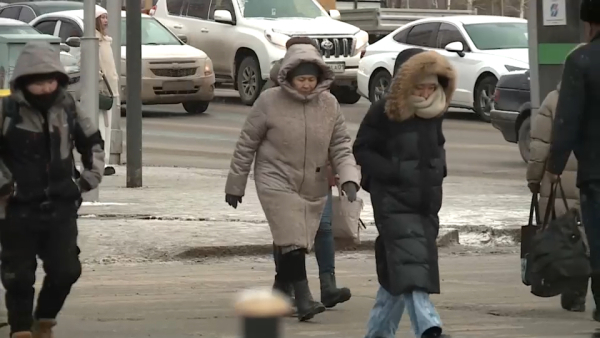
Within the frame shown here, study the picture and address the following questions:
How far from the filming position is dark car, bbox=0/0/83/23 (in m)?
26.4

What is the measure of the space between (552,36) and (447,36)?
39.4 ft

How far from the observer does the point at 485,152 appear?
19766mm

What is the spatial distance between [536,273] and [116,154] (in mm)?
10056

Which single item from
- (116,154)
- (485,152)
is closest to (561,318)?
(116,154)

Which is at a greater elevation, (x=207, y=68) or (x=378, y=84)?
(x=207, y=68)

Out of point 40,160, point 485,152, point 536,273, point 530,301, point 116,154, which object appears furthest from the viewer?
point 485,152

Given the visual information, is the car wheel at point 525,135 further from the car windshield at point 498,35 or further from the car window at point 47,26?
the car window at point 47,26

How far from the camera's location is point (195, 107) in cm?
2469

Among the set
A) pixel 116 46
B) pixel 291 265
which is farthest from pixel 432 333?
pixel 116 46

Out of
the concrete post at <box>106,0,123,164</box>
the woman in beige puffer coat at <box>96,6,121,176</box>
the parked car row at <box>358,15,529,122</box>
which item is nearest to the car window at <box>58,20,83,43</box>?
the parked car row at <box>358,15,529,122</box>

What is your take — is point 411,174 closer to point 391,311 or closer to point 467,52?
point 391,311

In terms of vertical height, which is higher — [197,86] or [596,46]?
[596,46]

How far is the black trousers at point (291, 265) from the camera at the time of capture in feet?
27.5

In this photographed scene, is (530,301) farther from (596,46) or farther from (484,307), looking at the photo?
(596,46)
